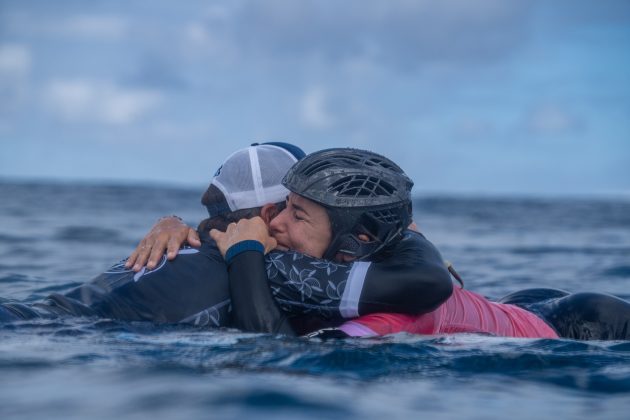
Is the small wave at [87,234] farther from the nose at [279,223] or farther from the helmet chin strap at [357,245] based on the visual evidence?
the helmet chin strap at [357,245]

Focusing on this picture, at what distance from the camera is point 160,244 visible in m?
5.44

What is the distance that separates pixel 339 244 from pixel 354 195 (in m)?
0.35

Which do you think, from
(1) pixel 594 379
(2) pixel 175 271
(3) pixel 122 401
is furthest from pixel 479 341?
(3) pixel 122 401

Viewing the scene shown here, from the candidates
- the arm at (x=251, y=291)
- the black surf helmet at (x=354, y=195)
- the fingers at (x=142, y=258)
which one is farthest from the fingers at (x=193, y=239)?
the black surf helmet at (x=354, y=195)

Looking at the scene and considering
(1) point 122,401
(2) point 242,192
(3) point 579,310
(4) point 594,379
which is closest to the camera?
(1) point 122,401

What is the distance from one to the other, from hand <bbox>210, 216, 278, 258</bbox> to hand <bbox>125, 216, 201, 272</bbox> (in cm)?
26

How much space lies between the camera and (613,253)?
16.4 meters

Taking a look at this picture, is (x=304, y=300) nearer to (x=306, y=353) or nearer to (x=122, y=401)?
(x=306, y=353)

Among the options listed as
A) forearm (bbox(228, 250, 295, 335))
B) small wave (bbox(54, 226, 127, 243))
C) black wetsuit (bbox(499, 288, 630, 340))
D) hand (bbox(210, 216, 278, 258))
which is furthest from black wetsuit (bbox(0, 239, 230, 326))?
small wave (bbox(54, 226, 127, 243))

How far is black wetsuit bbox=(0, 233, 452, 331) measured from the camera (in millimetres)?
4867

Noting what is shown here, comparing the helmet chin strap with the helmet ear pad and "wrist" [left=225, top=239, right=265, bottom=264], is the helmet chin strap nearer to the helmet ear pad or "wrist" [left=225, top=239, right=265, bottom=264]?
the helmet ear pad

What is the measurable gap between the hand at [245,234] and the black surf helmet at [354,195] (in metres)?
0.32

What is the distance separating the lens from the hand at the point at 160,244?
5320mm

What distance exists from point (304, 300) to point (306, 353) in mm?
435
